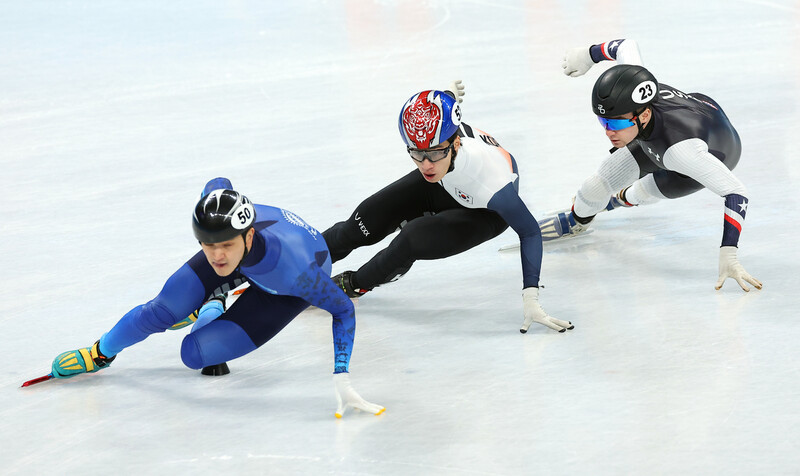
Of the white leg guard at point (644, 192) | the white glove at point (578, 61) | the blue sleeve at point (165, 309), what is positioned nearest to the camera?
the blue sleeve at point (165, 309)

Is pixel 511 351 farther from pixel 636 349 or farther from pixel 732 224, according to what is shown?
pixel 732 224

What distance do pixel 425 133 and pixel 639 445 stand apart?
1.62m

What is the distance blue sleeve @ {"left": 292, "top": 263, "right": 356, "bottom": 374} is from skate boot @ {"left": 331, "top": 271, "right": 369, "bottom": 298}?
109cm

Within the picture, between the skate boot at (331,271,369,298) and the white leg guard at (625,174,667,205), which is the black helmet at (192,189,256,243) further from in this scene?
the white leg guard at (625,174,667,205)

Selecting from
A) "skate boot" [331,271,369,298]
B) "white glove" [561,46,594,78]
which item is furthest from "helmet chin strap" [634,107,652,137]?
"skate boot" [331,271,369,298]

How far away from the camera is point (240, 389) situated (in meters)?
3.81

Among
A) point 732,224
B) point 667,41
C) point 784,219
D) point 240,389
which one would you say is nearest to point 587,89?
point 667,41

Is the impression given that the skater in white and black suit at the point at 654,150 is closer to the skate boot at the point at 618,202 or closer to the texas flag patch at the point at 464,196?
the skate boot at the point at 618,202

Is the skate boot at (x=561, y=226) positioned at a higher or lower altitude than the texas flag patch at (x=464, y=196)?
lower

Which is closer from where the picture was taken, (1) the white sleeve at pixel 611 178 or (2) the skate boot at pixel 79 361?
(2) the skate boot at pixel 79 361

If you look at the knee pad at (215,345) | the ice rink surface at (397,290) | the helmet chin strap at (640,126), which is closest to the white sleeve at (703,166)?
the helmet chin strap at (640,126)

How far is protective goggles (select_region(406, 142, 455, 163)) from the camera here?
4191mm

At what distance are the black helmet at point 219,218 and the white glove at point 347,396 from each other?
0.64m

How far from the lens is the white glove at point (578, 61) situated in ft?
17.9
